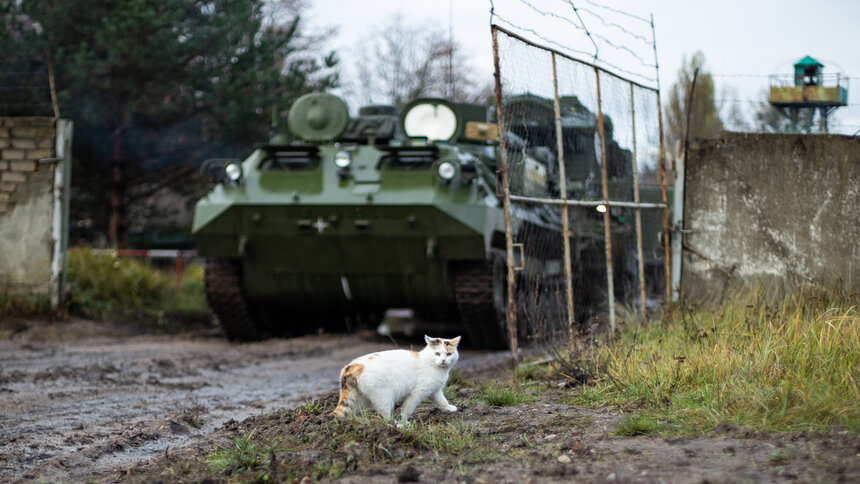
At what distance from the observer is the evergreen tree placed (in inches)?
→ 637

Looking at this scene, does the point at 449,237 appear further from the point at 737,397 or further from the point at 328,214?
the point at 737,397

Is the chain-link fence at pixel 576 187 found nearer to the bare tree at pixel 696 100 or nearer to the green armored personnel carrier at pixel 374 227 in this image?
the green armored personnel carrier at pixel 374 227

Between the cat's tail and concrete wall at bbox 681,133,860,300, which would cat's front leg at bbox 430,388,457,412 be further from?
concrete wall at bbox 681,133,860,300

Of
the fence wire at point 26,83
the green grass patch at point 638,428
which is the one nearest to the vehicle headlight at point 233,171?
the green grass patch at point 638,428

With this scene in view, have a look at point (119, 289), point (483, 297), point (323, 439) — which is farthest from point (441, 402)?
point (119, 289)

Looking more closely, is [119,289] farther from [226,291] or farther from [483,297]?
[483,297]

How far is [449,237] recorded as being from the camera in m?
8.62

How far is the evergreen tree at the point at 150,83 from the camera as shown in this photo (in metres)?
16.2

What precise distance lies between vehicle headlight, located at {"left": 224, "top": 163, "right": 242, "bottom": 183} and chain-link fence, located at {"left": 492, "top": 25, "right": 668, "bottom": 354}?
2.80m

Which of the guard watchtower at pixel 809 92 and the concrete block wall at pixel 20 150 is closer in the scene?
the guard watchtower at pixel 809 92

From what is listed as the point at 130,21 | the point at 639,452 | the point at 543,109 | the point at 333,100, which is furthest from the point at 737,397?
the point at 130,21

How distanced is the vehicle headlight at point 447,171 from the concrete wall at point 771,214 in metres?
2.20

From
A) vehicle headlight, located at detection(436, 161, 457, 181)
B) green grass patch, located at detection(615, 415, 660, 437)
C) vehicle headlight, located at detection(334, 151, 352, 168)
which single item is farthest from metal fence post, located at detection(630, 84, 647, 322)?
green grass patch, located at detection(615, 415, 660, 437)

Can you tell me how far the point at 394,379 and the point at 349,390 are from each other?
0.22m
